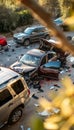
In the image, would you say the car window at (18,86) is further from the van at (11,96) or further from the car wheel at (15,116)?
the car wheel at (15,116)

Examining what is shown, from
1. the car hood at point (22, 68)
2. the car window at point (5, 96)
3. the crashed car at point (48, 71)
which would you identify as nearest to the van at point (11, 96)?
the car window at point (5, 96)

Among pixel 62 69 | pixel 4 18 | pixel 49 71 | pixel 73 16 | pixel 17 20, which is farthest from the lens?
pixel 17 20

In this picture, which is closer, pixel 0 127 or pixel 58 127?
pixel 58 127

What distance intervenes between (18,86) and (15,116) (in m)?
1.02

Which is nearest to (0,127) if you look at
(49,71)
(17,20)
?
(49,71)

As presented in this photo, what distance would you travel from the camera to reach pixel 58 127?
1.11 m

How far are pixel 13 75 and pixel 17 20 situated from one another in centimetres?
1787

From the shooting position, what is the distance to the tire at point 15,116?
10.6 m

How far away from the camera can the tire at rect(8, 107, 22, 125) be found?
10.6 meters

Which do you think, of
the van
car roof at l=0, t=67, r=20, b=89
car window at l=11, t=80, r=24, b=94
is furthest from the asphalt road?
car roof at l=0, t=67, r=20, b=89

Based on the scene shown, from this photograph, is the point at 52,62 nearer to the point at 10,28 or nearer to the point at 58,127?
the point at 10,28

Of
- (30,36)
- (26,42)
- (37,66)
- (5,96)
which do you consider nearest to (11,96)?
(5,96)

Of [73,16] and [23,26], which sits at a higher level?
[23,26]

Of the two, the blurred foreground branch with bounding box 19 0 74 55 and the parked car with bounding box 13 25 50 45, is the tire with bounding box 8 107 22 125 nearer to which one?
the blurred foreground branch with bounding box 19 0 74 55
